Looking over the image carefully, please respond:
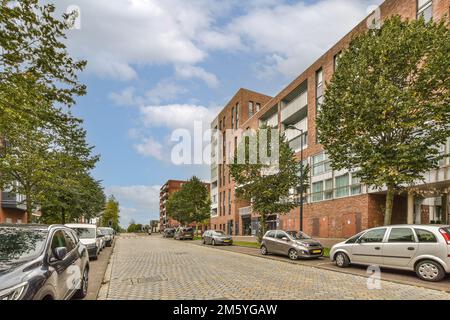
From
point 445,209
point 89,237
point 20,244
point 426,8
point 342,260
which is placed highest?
point 426,8

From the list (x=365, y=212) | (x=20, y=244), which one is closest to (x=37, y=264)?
(x=20, y=244)

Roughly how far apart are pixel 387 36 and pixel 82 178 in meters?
22.2

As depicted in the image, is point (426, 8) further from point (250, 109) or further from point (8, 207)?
point (8, 207)

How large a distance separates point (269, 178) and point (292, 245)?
7.40 meters

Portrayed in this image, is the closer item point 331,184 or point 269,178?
point 269,178

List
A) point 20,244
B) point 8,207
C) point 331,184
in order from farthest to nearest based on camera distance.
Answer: point 8,207
point 331,184
point 20,244

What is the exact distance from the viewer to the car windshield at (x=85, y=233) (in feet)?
54.1

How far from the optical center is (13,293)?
391cm

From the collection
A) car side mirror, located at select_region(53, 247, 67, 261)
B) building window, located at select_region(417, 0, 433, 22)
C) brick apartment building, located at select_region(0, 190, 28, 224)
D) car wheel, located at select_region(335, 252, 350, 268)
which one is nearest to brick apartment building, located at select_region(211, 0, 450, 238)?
building window, located at select_region(417, 0, 433, 22)

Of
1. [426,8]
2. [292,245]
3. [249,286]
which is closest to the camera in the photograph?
[249,286]

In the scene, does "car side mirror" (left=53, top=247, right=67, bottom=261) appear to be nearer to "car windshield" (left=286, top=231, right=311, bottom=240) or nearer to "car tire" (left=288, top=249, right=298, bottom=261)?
"car tire" (left=288, top=249, right=298, bottom=261)

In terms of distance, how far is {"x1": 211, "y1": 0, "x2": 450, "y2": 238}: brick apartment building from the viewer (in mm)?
22297
